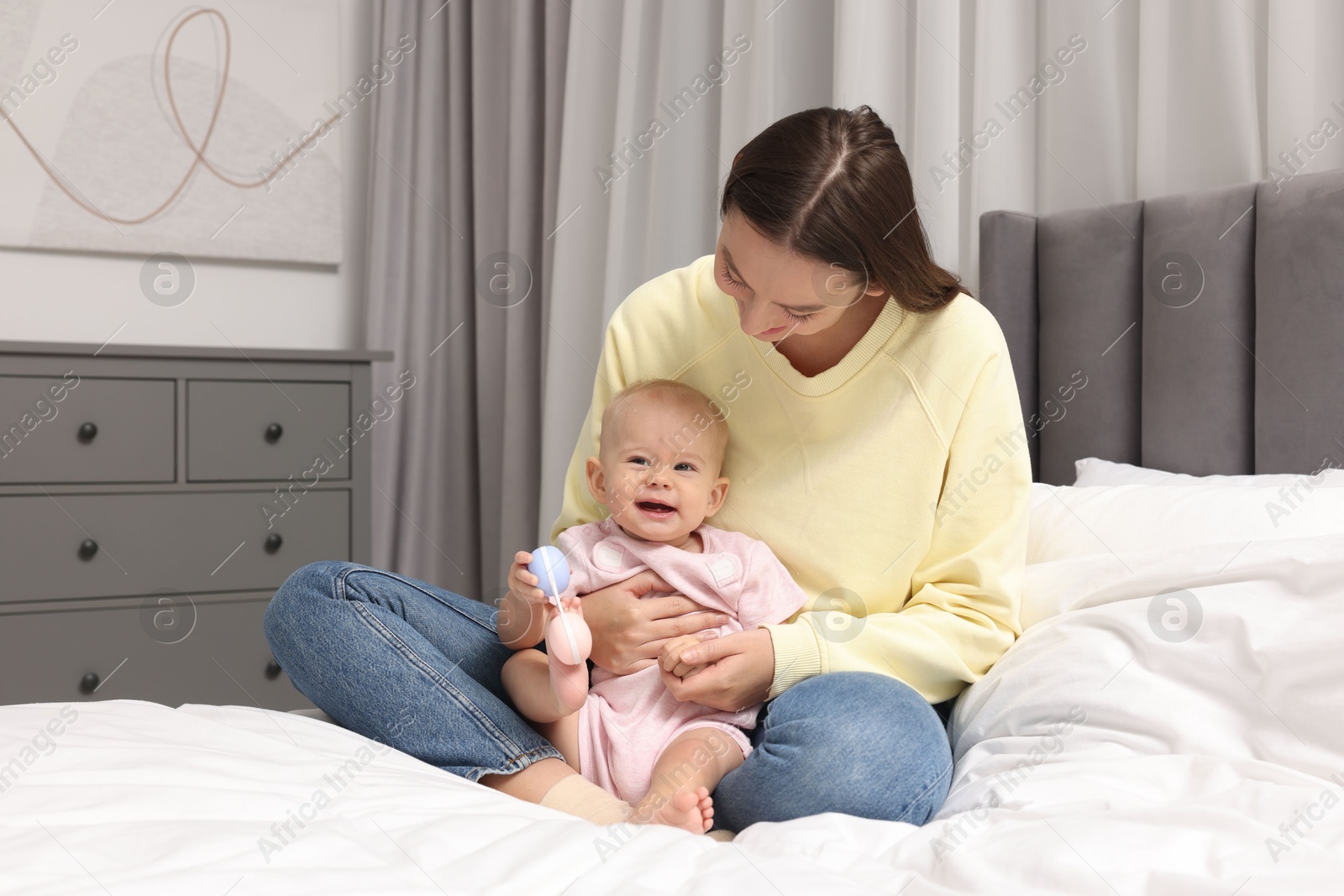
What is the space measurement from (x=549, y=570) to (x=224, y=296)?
2.24 metres

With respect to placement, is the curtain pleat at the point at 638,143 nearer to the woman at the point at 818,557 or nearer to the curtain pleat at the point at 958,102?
the curtain pleat at the point at 958,102

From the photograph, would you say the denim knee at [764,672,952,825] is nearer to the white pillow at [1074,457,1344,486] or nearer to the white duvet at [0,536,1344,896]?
the white duvet at [0,536,1344,896]

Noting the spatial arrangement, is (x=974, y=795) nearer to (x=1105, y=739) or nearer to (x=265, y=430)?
(x=1105, y=739)

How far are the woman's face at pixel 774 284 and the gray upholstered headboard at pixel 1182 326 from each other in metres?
0.64

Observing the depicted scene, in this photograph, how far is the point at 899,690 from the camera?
1.05m

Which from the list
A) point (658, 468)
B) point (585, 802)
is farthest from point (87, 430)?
point (585, 802)

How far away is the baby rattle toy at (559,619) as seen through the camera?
100cm

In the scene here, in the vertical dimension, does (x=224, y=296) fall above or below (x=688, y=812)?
above

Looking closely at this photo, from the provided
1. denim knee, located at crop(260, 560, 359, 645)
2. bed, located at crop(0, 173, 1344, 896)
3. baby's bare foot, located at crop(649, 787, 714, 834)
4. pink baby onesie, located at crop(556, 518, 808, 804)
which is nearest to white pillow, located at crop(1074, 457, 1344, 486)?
bed, located at crop(0, 173, 1344, 896)

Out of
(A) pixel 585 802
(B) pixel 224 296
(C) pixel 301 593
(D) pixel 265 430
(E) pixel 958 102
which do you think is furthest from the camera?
(B) pixel 224 296

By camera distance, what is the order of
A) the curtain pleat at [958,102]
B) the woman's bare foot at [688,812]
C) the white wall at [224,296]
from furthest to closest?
the white wall at [224,296], the curtain pleat at [958,102], the woman's bare foot at [688,812]

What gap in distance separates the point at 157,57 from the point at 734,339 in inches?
88.9

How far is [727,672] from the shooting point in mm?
1069

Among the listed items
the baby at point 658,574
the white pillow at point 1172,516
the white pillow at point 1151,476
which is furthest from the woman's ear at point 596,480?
the white pillow at point 1151,476
